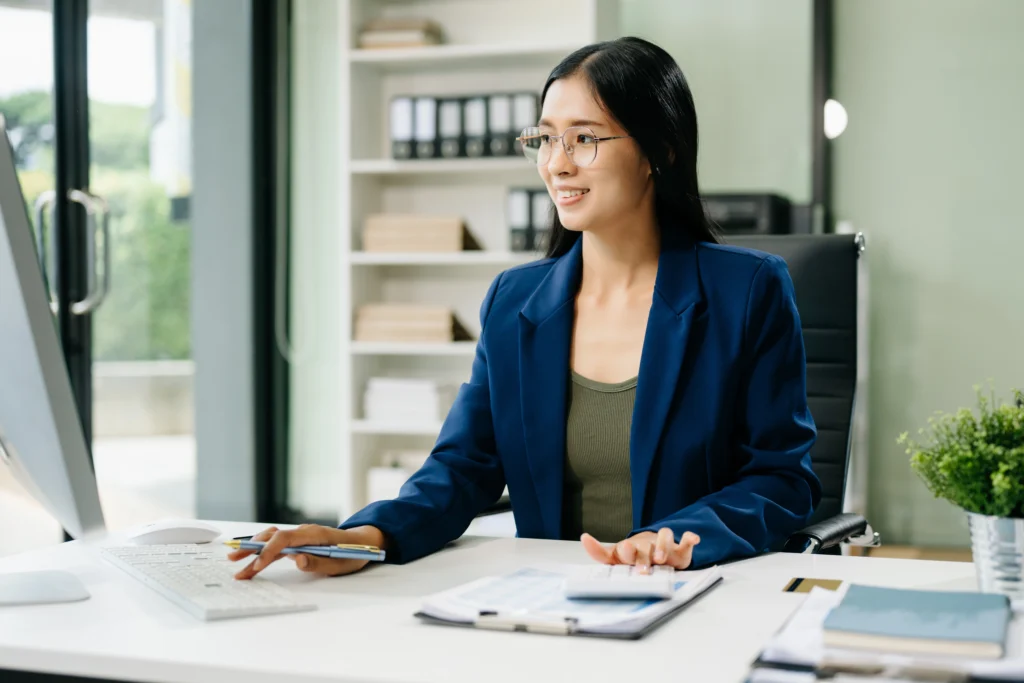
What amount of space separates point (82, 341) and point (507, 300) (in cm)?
215

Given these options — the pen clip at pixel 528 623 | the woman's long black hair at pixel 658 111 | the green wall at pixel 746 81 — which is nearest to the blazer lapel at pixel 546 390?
the woman's long black hair at pixel 658 111

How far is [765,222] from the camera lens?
388 centimetres

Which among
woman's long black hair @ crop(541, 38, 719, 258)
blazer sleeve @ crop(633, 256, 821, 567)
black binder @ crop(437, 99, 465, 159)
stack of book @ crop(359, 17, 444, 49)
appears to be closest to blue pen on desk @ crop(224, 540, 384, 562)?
blazer sleeve @ crop(633, 256, 821, 567)

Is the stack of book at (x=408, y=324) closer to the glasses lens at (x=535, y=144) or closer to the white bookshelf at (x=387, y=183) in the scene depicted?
the white bookshelf at (x=387, y=183)

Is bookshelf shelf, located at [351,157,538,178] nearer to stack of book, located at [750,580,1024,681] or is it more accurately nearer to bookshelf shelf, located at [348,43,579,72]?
bookshelf shelf, located at [348,43,579,72]

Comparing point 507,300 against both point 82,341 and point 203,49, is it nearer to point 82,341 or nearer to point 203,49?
point 82,341

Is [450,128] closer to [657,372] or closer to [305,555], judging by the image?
[657,372]

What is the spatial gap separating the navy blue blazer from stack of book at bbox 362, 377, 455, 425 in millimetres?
Answer: 2397

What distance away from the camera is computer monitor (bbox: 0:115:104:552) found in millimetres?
1099

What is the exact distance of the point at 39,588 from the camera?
1.23 metres

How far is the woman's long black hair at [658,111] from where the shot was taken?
1674mm

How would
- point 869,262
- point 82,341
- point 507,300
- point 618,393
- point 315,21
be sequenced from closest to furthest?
1. point 618,393
2. point 507,300
3. point 82,341
4. point 869,262
5. point 315,21

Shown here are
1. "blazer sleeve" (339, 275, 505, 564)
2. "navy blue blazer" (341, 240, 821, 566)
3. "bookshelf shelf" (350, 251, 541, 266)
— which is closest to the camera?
"blazer sleeve" (339, 275, 505, 564)

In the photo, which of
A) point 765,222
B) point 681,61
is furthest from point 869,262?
point 681,61
